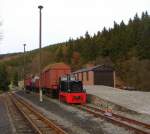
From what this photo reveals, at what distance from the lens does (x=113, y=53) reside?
131m

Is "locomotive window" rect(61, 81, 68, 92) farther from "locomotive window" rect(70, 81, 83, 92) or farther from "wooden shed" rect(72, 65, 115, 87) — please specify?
"wooden shed" rect(72, 65, 115, 87)

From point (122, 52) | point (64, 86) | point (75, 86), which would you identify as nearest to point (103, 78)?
point (64, 86)

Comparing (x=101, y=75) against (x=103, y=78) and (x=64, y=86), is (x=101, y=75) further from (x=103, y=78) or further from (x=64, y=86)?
(x=64, y=86)

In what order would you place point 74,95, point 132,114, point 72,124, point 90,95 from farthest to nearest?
point 90,95 → point 74,95 → point 132,114 → point 72,124

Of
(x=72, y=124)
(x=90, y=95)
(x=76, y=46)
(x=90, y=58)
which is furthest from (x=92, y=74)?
(x=76, y=46)

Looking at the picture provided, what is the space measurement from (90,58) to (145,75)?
6093 centimetres

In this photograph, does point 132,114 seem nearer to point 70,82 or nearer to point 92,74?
point 70,82

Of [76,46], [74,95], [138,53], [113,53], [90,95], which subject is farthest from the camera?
[76,46]

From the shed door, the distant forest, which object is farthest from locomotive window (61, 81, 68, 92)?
the distant forest

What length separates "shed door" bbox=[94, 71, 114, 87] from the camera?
225 ft

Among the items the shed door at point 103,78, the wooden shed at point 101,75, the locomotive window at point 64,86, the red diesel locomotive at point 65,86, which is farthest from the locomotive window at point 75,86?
the shed door at point 103,78

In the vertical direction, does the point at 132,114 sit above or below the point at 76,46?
below

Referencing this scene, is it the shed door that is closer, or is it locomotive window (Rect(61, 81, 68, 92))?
locomotive window (Rect(61, 81, 68, 92))

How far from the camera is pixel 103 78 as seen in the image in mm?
69438
